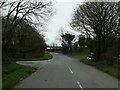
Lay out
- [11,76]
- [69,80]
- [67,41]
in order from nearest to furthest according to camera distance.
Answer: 1. [69,80]
2. [11,76]
3. [67,41]

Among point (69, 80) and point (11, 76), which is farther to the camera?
point (11, 76)

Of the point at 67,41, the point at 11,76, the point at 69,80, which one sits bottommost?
the point at 69,80

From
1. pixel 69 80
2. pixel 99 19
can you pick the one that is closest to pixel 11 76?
pixel 69 80

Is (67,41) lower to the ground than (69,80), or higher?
higher

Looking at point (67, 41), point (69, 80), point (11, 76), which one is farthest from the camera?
point (67, 41)

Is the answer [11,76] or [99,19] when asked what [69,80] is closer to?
[11,76]

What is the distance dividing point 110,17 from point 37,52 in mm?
36981

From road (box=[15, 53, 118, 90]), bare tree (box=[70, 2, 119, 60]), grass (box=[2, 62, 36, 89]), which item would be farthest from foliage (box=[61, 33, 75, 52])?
grass (box=[2, 62, 36, 89])

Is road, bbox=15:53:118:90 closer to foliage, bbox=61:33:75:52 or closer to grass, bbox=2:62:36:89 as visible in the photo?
grass, bbox=2:62:36:89

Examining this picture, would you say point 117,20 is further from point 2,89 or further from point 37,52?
point 37,52

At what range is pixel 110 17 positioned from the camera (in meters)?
40.6

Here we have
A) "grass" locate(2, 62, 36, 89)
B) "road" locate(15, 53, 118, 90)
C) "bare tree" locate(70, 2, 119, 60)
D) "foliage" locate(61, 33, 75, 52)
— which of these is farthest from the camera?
"foliage" locate(61, 33, 75, 52)

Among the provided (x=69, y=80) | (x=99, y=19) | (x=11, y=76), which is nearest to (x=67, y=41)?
(x=99, y=19)

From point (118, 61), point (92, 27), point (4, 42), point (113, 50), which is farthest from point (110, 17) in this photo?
point (4, 42)
